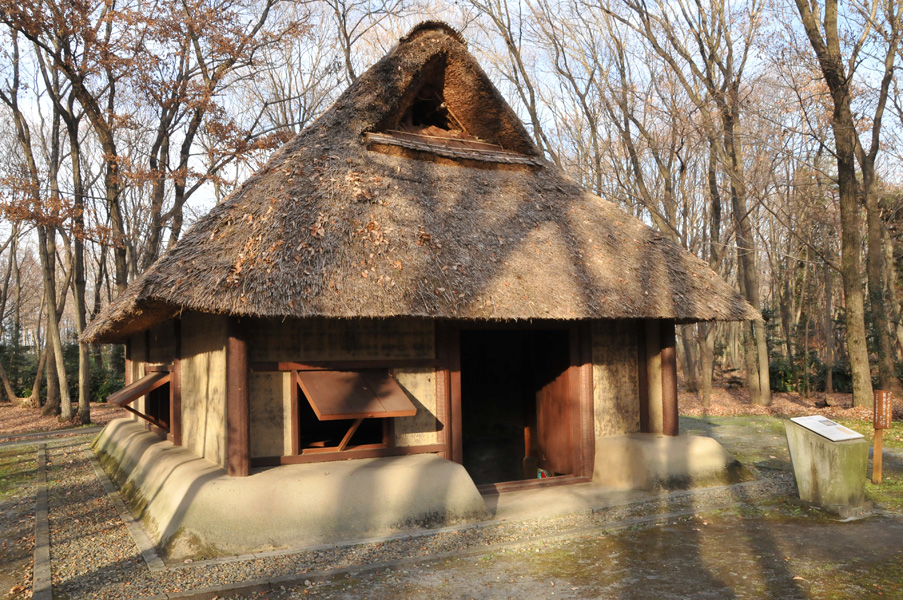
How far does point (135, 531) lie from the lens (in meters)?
6.92

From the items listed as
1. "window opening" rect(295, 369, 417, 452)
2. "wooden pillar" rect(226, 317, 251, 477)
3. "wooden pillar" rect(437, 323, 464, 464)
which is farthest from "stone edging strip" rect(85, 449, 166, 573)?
"wooden pillar" rect(437, 323, 464, 464)

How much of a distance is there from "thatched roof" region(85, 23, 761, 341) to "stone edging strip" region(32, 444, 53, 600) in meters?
2.42

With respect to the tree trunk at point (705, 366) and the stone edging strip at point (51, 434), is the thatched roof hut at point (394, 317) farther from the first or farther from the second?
the tree trunk at point (705, 366)

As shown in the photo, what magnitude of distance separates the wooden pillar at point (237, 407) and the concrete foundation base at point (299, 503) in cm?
18

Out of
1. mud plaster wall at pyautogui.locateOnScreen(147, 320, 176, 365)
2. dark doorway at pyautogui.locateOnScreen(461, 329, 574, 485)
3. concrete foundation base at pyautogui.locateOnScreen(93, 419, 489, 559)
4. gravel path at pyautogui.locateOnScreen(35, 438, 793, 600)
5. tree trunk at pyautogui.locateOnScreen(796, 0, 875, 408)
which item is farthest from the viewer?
tree trunk at pyautogui.locateOnScreen(796, 0, 875, 408)

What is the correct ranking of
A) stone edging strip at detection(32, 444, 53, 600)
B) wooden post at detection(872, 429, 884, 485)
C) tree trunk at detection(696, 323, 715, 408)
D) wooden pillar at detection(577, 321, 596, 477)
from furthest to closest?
tree trunk at detection(696, 323, 715, 408) → wooden pillar at detection(577, 321, 596, 477) → wooden post at detection(872, 429, 884, 485) → stone edging strip at detection(32, 444, 53, 600)

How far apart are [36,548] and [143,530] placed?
96 cm

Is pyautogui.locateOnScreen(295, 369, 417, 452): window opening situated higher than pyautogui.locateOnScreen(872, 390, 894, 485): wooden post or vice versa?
pyautogui.locateOnScreen(295, 369, 417, 452): window opening

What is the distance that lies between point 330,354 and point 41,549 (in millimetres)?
3394

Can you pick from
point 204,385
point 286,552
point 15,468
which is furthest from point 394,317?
point 15,468

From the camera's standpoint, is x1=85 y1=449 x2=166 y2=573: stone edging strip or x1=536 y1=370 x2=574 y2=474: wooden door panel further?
x1=536 y1=370 x2=574 y2=474: wooden door panel

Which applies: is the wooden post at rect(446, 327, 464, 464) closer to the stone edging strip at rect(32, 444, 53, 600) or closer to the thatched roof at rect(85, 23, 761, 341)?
the thatched roof at rect(85, 23, 761, 341)

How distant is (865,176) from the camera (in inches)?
679

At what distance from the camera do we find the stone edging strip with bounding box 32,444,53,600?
17.1 ft
